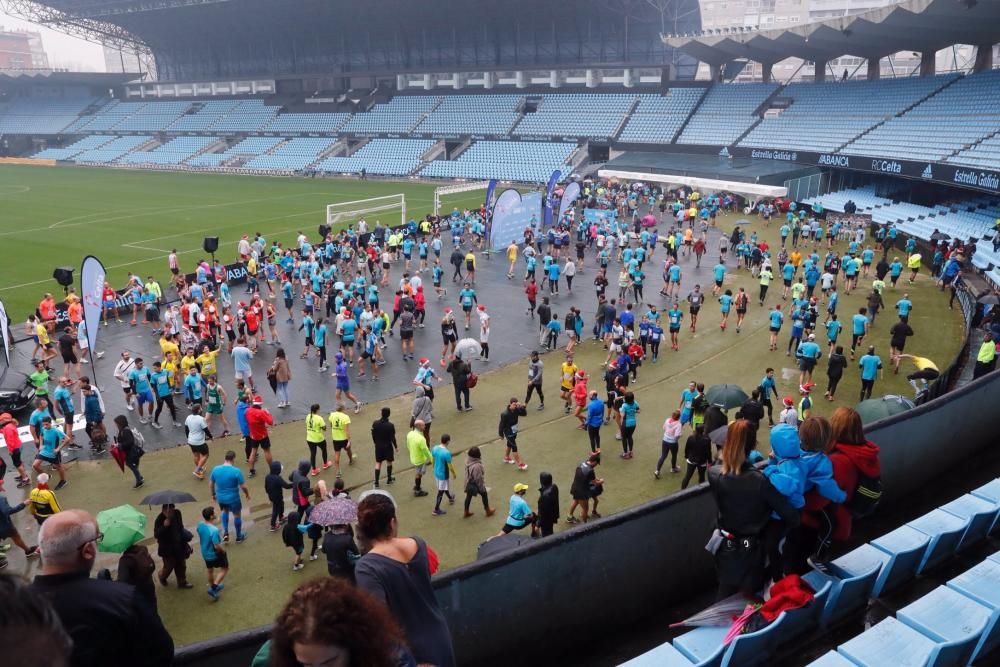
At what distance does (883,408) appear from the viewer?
10.3m

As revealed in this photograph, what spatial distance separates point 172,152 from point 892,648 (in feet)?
247

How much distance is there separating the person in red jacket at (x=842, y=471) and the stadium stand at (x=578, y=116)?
52.7 metres

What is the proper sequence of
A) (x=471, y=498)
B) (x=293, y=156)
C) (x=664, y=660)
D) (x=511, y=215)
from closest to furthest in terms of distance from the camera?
(x=664, y=660) < (x=471, y=498) < (x=511, y=215) < (x=293, y=156)

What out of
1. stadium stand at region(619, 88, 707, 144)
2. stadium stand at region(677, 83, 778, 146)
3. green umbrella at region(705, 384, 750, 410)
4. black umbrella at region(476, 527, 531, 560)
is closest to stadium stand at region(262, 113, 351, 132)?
stadium stand at region(619, 88, 707, 144)

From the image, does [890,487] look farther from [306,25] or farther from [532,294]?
[306,25]

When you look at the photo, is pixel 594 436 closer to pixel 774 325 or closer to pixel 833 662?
pixel 774 325

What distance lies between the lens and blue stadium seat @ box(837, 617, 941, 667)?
4.40 metres

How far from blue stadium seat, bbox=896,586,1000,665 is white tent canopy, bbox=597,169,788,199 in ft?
118

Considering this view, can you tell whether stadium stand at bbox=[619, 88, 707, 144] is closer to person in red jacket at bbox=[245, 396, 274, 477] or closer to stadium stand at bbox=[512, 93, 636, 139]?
stadium stand at bbox=[512, 93, 636, 139]

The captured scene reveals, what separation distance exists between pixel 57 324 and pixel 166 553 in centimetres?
1437

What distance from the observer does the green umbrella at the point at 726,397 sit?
39.6 ft

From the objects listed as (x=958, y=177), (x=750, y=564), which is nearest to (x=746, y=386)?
(x=750, y=564)

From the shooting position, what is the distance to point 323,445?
11789mm

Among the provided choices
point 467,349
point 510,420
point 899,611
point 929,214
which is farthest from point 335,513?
point 929,214
